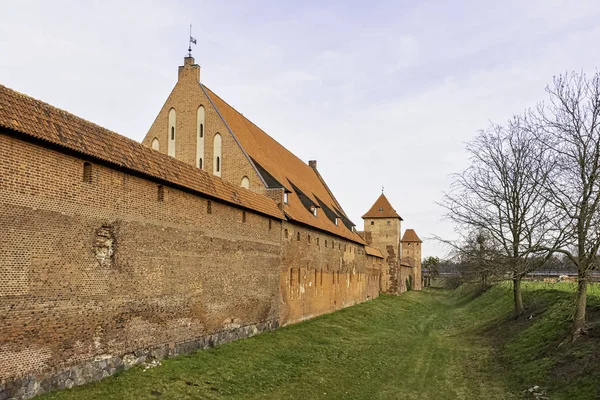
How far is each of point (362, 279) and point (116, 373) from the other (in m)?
27.3

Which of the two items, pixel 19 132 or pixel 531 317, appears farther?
pixel 531 317

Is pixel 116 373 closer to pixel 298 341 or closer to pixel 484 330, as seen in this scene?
pixel 298 341

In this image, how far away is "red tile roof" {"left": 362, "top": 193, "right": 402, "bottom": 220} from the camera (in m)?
48.6

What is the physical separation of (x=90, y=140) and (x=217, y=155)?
11.2 m

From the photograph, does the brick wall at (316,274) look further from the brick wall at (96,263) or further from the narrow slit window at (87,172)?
the narrow slit window at (87,172)

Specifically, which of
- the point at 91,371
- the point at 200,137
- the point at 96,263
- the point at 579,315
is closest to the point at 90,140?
the point at 96,263

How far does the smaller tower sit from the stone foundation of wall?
54.6 m

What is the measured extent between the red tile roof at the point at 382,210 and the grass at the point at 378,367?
27438mm

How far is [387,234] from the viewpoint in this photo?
48.3 metres

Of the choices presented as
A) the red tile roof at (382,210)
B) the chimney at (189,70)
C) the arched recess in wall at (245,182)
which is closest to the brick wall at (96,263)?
the arched recess in wall at (245,182)

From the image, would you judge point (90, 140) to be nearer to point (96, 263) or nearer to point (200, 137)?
point (96, 263)

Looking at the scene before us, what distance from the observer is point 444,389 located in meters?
12.1

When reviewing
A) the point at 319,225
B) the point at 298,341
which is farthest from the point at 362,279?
the point at 298,341

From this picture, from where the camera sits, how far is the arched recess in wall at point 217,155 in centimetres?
2062
